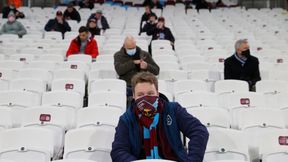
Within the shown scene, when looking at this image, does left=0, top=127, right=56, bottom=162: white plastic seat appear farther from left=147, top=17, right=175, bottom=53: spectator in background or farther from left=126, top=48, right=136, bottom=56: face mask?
left=147, top=17, right=175, bottom=53: spectator in background

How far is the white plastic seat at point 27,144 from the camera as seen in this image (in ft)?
13.6

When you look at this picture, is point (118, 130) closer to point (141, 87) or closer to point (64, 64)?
point (141, 87)

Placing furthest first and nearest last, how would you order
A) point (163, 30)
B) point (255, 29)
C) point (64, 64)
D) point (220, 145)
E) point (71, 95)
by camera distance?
point (255, 29) < point (163, 30) < point (64, 64) < point (71, 95) < point (220, 145)

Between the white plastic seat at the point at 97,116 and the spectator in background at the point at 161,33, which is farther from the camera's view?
the spectator in background at the point at 161,33

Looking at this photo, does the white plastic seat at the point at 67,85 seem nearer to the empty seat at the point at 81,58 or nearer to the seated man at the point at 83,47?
the empty seat at the point at 81,58

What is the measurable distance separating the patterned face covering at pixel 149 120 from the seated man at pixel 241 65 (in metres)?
4.08

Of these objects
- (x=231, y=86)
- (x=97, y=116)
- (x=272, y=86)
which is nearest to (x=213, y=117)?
(x=97, y=116)

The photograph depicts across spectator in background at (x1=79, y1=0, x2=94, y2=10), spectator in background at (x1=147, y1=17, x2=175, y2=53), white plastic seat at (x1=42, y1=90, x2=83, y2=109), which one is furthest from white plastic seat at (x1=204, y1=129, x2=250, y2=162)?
spectator in background at (x1=79, y1=0, x2=94, y2=10)

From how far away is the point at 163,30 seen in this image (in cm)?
1109

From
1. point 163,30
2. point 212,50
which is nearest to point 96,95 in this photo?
point 212,50

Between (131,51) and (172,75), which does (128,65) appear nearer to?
(131,51)

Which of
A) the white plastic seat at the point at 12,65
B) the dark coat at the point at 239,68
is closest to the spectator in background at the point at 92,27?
the white plastic seat at the point at 12,65

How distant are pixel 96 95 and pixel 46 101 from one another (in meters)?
0.68

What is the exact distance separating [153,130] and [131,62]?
11.3 ft
